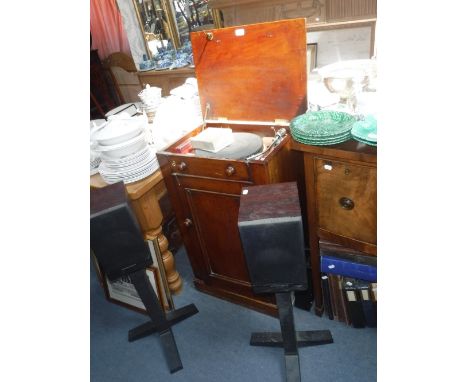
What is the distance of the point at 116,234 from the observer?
1369 mm

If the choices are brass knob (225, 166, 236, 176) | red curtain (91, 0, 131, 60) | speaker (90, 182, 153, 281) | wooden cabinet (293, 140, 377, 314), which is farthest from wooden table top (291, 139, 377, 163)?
red curtain (91, 0, 131, 60)

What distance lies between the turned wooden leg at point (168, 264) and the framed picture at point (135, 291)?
43mm

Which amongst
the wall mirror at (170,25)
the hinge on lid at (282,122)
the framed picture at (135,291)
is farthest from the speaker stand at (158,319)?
the wall mirror at (170,25)

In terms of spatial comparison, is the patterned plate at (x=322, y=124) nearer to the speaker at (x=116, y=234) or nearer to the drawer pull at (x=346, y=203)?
the drawer pull at (x=346, y=203)

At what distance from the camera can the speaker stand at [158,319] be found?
161 cm

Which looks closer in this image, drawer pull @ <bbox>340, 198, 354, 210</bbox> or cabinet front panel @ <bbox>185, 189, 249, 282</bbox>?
drawer pull @ <bbox>340, 198, 354, 210</bbox>

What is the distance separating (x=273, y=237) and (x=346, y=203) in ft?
1.27

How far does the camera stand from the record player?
1.42m

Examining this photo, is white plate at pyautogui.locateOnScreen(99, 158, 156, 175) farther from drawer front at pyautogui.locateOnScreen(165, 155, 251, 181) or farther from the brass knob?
the brass knob

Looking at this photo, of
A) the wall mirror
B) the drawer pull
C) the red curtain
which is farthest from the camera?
the red curtain

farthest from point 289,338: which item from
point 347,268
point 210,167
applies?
point 210,167

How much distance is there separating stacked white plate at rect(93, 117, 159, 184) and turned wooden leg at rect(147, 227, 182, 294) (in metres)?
0.37

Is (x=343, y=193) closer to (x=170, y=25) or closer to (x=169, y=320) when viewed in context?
(x=169, y=320)
